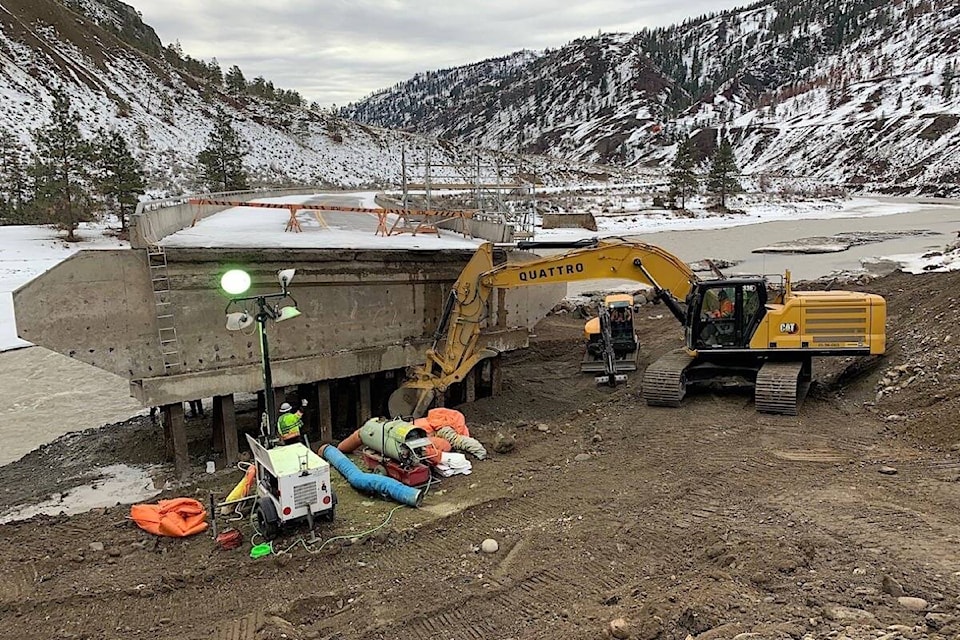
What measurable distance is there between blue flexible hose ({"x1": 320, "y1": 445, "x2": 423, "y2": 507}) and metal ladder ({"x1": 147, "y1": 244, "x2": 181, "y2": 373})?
378 cm

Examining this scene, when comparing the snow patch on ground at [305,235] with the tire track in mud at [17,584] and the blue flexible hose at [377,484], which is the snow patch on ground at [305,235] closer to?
the blue flexible hose at [377,484]

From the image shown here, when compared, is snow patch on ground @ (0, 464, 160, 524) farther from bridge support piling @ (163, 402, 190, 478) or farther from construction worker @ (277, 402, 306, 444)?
construction worker @ (277, 402, 306, 444)

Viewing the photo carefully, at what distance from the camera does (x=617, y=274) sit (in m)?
13.4

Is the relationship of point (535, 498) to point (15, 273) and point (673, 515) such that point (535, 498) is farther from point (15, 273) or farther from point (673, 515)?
point (15, 273)

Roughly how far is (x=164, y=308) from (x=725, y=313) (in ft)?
32.3

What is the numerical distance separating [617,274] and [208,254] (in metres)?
7.40

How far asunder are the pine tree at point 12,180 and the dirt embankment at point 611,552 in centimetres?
3339

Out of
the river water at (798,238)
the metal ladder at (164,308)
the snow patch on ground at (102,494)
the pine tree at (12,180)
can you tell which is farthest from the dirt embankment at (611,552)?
the pine tree at (12,180)

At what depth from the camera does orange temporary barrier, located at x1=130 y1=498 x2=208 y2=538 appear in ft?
29.2

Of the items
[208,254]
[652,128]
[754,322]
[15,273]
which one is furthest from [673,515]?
[652,128]

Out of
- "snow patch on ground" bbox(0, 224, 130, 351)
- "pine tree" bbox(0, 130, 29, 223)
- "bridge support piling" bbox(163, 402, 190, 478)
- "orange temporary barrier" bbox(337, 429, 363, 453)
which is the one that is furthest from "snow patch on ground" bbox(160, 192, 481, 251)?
"pine tree" bbox(0, 130, 29, 223)

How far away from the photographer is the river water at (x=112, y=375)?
15672 mm

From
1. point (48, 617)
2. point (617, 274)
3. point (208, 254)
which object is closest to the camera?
point (48, 617)

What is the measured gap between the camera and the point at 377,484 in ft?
31.8
